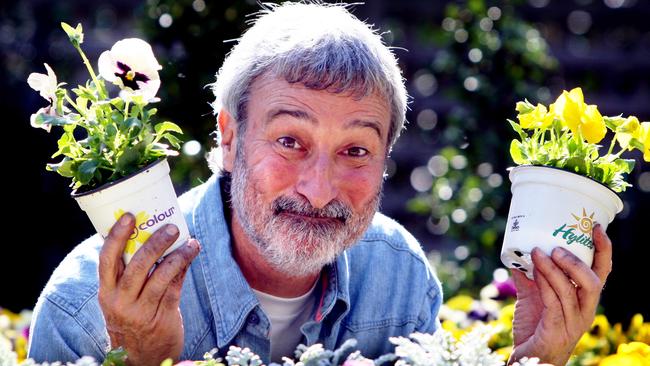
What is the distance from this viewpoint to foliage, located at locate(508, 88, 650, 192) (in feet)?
6.22

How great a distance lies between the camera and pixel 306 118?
6.96 feet

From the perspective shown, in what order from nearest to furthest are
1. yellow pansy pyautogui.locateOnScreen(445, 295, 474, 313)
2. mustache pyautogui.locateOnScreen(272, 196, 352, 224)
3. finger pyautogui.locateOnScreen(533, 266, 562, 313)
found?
finger pyautogui.locateOnScreen(533, 266, 562, 313) → mustache pyautogui.locateOnScreen(272, 196, 352, 224) → yellow pansy pyautogui.locateOnScreen(445, 295, 474, 313)

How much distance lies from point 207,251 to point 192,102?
1143 millimetres

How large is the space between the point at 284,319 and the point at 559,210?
0.81 m

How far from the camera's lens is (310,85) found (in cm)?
214

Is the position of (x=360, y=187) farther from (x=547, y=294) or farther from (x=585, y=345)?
(x=585, y=345)

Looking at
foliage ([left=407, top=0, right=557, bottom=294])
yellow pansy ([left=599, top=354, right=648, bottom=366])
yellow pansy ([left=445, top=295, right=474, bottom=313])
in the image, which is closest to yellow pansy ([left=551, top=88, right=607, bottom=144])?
yellow pansy ([left=599, top=354, right=648, bottom=366])

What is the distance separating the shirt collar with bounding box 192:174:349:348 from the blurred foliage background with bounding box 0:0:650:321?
684mm

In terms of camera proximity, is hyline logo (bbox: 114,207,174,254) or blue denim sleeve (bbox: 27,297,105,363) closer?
hyline logo (bbox: 114,207,174,254)

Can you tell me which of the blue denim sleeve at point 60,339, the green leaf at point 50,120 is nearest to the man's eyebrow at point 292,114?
the green leaf at point 50,120

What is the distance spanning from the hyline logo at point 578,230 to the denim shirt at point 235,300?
60 centimetres

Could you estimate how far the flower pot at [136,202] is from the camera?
1799 millimetres

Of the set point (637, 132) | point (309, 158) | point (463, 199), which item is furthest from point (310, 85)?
point (463, 199)

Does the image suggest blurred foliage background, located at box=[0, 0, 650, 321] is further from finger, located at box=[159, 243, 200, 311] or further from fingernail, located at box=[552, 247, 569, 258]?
fingernail, located at box=[552, 247, 569, 258]
